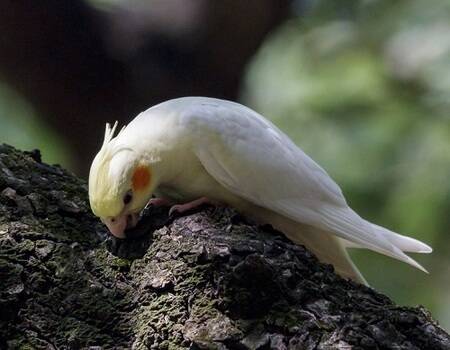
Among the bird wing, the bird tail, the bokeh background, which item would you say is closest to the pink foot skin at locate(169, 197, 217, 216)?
the bird wing

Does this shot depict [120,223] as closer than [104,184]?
Yes

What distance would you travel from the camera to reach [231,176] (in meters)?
3.10

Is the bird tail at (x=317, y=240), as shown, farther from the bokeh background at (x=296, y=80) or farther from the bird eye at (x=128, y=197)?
the bokeh background at (x=296, y=80)

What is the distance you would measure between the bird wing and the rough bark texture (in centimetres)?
34

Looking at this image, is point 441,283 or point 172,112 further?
point 441,283

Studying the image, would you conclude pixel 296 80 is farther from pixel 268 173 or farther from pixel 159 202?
pixel 159 202

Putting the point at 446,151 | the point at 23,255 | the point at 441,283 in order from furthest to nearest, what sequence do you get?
1. the point at 441,283
2. the point at 446,151
3. the point at 23,255

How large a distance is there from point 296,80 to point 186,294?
4243 millimetres

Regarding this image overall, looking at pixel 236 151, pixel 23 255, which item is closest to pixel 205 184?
pixel 236 151

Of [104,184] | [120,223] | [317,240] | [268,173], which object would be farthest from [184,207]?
[317,240]

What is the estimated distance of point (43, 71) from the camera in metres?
4.64

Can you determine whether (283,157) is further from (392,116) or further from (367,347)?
(392,116)

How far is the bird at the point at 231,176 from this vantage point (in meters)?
3.09

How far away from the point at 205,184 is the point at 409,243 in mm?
807
